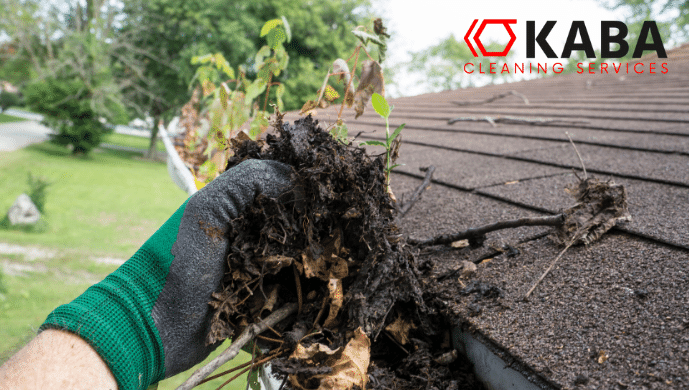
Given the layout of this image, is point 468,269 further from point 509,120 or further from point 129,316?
point 509,120

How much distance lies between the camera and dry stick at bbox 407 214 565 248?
111cm

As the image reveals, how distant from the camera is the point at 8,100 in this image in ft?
115

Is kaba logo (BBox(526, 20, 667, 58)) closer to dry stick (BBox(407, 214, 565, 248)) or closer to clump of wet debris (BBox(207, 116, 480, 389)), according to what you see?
dry stick (BBox(407, 214, 565, 248))

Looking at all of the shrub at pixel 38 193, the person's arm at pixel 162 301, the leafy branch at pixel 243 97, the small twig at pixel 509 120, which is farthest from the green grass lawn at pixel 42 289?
the person's arm at pixel 162 301

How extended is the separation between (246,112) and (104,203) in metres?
12.9

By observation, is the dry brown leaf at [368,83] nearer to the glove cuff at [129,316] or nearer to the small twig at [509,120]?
the glove cuff at [129,316]

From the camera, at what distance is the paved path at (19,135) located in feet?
60.5

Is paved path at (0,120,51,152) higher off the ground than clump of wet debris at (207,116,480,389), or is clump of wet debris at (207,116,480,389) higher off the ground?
clump of wet debris at (207,116,480,389)

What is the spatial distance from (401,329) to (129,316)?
1.90 ft

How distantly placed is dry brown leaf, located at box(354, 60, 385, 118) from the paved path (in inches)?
835

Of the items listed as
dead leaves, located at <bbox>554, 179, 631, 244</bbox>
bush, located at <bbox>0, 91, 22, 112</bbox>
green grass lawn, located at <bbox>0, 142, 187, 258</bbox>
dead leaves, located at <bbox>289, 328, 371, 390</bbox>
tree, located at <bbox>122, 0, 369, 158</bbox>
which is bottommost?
green grass lawn, located at <bbox>0, 142, 187, 258</bbox>

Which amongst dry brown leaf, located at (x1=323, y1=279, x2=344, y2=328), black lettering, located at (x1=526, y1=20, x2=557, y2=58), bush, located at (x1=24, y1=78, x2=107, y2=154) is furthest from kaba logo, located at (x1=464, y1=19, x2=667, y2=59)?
bush, located at (x1=24, y1=78, x2=107, y2=154)

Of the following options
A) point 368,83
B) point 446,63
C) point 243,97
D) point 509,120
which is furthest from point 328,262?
point 446,63

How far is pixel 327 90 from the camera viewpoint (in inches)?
49.3
